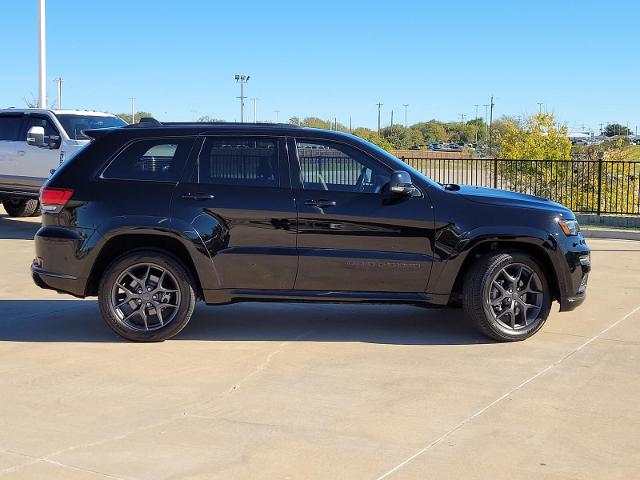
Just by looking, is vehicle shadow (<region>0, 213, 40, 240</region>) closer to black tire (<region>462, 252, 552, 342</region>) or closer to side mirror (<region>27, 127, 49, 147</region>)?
side mirror (<region>27, 127, 49, 147</region>)

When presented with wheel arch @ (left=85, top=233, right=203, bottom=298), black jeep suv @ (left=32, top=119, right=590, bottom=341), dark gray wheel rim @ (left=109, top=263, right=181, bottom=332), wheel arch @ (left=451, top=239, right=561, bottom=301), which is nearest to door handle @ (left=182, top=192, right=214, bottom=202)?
black jeep suv @ (left=32, top=119, right=590, bottom=341)

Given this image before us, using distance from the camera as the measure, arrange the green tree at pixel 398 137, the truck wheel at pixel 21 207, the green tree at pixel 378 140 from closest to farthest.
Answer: the truck wheel at pixel 21 207 < the green tree at pixel 378 140 < the green tree at pixel 398 137

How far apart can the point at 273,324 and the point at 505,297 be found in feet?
6.79

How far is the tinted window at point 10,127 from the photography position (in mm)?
15523

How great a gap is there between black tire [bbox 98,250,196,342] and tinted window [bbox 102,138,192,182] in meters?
0.63

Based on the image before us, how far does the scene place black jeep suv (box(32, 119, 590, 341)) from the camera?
7012mm

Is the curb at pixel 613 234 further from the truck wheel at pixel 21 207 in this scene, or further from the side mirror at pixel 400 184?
the truck wheel at pixel 21 207

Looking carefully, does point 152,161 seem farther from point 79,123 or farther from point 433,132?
point 433,132

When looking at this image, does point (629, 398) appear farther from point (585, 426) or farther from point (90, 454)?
point (90, 454)

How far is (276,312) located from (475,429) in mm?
3551

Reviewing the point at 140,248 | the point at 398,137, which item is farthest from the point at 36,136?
the point at 398,137

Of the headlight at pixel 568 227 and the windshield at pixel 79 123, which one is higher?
the windshield at pixel 79 123

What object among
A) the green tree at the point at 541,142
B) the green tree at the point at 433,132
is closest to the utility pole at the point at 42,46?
the green tree at the point at 541,142

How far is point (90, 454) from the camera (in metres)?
4.69
